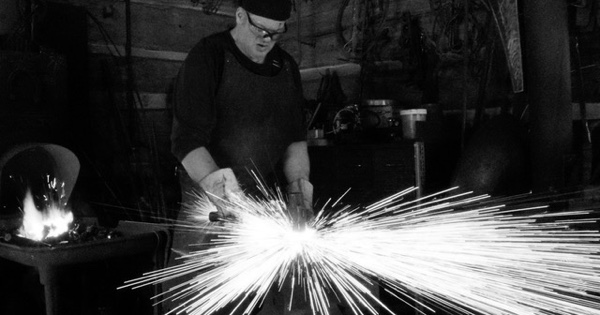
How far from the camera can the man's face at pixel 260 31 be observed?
10.1ft

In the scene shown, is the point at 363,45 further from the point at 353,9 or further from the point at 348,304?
the point at 348,304

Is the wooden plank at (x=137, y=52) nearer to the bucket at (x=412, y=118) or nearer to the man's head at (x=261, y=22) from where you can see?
the man's head at (x=261, y=22)

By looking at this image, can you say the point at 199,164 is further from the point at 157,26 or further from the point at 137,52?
the point at 157,26

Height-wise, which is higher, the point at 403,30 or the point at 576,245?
the point at 403,30

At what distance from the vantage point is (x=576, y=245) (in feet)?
8.46

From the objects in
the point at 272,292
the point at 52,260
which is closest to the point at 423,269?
the point at 272,292

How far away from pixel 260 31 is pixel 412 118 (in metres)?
1.48

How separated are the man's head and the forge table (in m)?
1.22

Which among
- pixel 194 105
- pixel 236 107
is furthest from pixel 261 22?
pixel 194 105

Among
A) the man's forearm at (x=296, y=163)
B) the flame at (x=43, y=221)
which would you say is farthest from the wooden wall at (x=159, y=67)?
the man's forearm at (x=296, y=163)

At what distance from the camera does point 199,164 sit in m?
2.82

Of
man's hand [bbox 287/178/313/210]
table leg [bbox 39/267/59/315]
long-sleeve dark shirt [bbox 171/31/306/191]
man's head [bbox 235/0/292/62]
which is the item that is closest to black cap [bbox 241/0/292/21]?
man's head [bbox 235/0/292/62]

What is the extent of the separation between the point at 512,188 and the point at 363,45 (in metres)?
2.01

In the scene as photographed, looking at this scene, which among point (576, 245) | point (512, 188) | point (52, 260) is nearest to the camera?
point (576, 245)
